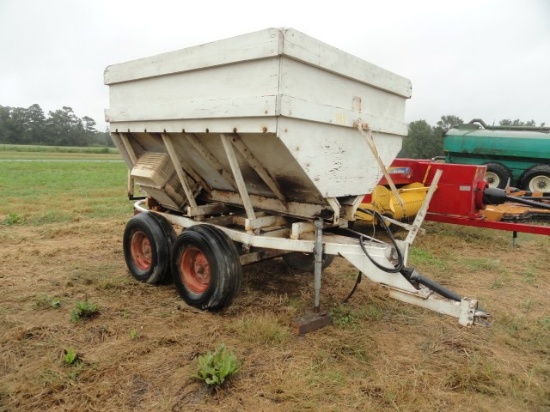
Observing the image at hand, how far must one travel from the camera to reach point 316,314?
361 centimetres

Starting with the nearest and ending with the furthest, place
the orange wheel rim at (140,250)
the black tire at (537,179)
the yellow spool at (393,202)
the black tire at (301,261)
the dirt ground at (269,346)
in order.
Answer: the dirt ground at (269,346), the orange wheel rim at (140,250), the black tire at (301,261), the yellow spool at (393,202), the black tire at (537,179)

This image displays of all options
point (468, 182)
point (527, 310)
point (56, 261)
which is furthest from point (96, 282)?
point (468, 182)

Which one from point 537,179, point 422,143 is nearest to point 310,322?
point 537,179

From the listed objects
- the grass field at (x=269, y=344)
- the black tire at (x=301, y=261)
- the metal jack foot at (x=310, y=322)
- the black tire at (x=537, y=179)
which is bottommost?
the grass field at (x=269, y=344)

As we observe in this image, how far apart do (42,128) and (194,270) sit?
7714 cm

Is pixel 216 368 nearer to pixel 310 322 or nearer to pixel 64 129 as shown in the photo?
pixel 310 322

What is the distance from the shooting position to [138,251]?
477cm

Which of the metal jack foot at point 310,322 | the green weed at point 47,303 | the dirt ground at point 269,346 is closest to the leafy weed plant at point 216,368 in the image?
the dirt ground at point 269,346

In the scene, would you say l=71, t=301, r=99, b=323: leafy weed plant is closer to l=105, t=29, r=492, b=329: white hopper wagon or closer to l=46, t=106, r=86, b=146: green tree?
l=105, t=29, r=492, b=329: white hopper wagon

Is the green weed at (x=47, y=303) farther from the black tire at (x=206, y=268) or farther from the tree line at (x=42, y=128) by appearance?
the tree line at (x=42, y=128)

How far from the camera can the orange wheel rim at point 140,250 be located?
4691 mm

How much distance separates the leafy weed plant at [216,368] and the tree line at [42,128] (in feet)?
246

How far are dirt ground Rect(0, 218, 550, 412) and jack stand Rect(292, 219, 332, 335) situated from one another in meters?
0.09

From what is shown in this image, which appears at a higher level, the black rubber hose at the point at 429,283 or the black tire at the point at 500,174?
the black tire at the point at 500,174
